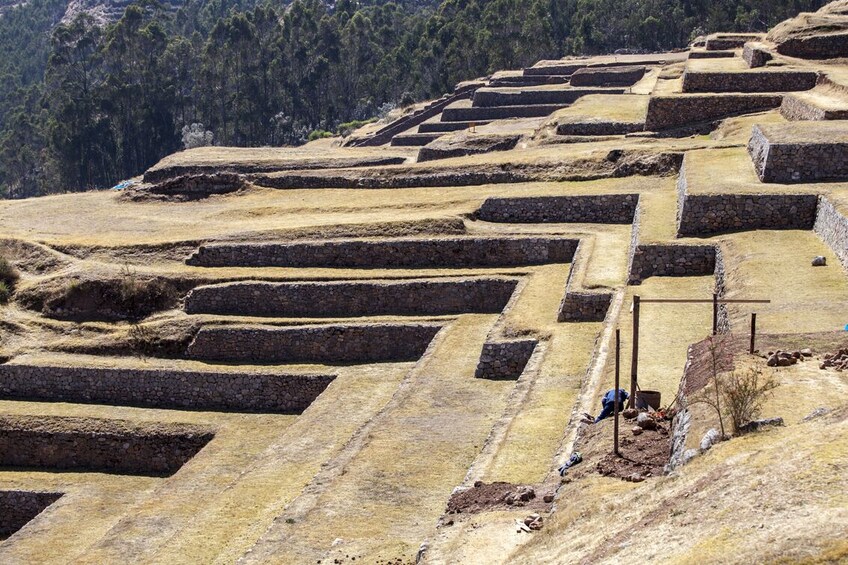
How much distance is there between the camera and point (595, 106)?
144 feet

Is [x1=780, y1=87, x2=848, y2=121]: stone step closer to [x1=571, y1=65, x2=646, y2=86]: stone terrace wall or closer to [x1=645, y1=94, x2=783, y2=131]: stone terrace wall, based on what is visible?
[x1=645, y1=94, x2=783, y2=131]: stone terrace wall

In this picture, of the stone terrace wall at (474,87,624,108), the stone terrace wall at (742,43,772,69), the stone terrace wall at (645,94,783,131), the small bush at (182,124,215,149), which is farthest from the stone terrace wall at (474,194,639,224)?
the small bush at (182,124,215,149)

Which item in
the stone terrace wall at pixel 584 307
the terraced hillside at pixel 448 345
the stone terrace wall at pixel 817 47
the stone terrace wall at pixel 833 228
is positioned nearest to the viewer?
the terraced hillside at pixel 448 345

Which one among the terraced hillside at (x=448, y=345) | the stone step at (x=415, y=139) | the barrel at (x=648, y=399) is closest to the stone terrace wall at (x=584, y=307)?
the terraced hillside at (x=448, y=345)

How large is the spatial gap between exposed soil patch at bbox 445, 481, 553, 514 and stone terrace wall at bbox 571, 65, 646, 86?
43.8 meters

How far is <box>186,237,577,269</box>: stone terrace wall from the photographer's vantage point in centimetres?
2816

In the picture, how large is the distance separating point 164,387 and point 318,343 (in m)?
3.64

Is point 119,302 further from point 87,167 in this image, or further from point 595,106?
point 87,167

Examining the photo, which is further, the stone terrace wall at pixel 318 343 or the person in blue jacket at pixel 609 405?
the stone terrace wall at pixel 318 343

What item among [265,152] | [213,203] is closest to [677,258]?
[213,203]

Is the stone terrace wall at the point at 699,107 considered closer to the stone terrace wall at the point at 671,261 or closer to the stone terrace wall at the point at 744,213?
the stone terrace wall at the point at 744,213

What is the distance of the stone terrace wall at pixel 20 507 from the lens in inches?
906

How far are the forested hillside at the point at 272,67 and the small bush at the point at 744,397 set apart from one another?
66855 millimetres

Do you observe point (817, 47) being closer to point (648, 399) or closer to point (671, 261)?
point (671, 261)
